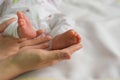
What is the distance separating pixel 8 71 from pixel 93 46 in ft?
0.85

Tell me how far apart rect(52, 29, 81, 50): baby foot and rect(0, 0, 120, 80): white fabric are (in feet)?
0.16

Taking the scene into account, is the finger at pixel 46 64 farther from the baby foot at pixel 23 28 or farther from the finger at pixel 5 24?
the finger at pixel 5 24

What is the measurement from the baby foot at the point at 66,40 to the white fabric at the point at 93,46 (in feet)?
0.16

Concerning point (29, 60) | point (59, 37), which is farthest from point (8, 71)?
point (59, 37)

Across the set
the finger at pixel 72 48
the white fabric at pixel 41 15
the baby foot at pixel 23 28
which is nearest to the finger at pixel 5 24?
the white fabric at pixel 41 15

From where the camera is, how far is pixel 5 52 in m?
0.71

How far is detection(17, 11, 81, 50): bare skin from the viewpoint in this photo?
2.15 feet

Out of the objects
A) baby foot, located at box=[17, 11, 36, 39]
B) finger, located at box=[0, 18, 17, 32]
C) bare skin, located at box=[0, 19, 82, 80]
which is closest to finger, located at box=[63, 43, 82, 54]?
bare skin, located at box=[0, 19, 82, 80]

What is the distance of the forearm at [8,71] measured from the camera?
630mm

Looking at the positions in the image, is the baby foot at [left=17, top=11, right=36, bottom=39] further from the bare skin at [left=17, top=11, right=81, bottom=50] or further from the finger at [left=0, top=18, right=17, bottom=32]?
the finger at [left=0, top=18, right=17, bottom=32]

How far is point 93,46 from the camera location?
75 centimetres

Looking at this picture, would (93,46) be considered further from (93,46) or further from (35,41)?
(35,41)

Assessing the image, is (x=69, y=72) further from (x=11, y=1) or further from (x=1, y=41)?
(x=11, y=1)

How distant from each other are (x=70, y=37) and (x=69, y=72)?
92 mm
